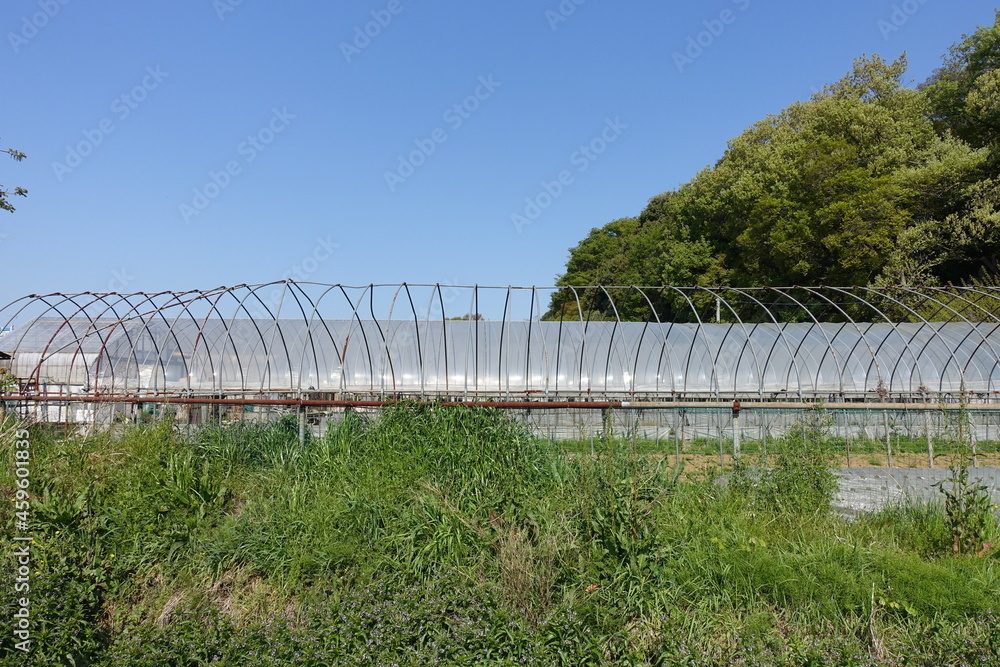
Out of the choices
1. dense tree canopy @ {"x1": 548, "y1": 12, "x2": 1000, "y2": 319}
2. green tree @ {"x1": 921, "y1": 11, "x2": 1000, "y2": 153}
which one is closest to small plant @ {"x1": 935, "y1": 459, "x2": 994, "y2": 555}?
dense tree canopy @ {"x1": 548, "y1": 12, "x2": 1000, "y2": 319}

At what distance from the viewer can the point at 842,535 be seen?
22.4ft

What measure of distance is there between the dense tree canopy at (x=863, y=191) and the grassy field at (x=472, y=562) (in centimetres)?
2288

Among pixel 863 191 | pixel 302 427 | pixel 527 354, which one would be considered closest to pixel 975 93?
pixel 863 191

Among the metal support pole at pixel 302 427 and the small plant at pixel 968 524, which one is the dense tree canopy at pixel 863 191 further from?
the metal support pole at pixel 302 427

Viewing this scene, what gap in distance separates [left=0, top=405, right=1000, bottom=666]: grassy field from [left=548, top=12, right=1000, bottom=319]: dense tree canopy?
901 inches

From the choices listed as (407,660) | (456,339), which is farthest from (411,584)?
(456,339)

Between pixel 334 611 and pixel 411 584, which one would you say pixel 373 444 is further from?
pixel 334 611

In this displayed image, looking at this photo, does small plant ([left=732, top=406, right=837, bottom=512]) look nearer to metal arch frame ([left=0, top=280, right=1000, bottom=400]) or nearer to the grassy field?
the grassy field

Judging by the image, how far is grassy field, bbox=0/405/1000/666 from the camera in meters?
5.03

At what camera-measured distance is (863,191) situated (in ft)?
90.7

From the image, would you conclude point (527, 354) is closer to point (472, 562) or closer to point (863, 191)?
point (472, 562)

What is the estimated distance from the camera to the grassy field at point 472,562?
503cm

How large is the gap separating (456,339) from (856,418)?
33.8 feet

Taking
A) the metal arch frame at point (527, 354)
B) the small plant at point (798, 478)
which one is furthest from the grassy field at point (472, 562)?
the metal arch frame at point (527, 354)
